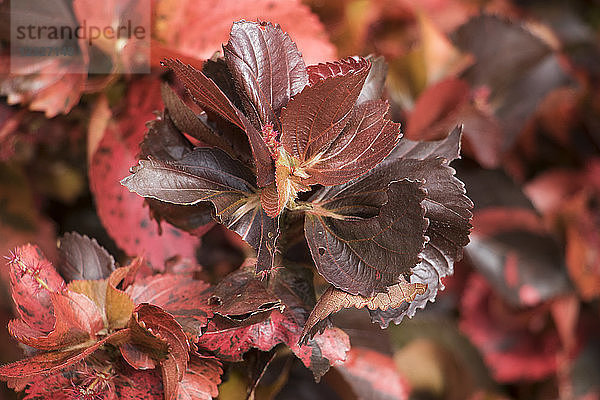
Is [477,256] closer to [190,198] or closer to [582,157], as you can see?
[582,157]

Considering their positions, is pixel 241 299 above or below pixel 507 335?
above

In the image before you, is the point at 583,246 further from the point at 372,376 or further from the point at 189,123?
the point at 189,123

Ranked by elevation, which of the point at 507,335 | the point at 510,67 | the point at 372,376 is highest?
the point at 510,67

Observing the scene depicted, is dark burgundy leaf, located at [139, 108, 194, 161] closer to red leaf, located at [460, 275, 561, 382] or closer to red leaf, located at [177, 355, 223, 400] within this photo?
red leaf, located at [177, 355, 223, 400]

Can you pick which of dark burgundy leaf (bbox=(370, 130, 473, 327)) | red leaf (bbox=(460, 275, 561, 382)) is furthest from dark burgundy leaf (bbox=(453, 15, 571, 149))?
dark burgundy leaf (bbox=(370, 130, 473, 327))

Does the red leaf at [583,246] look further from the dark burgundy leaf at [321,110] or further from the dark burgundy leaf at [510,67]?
the dark burgundy leaf at [321,110]

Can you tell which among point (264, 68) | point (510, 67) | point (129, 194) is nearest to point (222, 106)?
point (264, 68)
